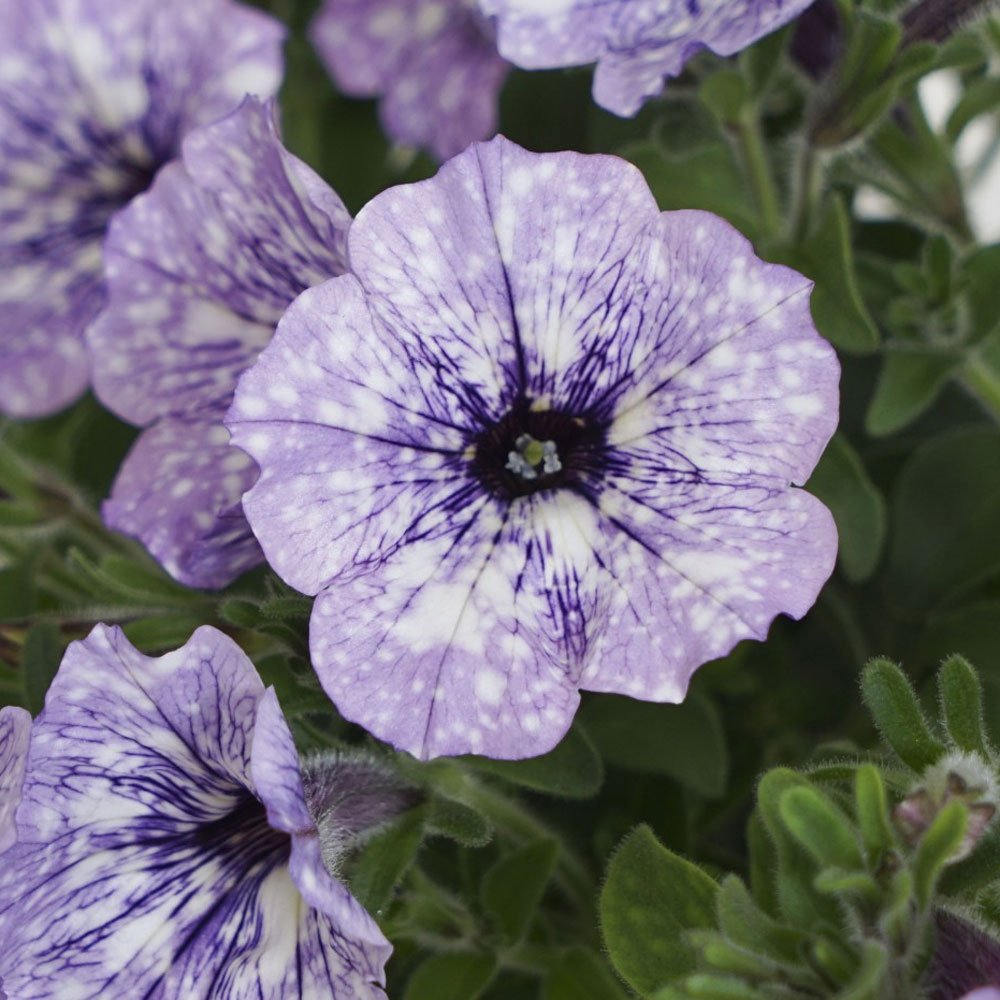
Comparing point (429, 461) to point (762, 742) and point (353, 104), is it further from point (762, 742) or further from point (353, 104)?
point (353, 104)

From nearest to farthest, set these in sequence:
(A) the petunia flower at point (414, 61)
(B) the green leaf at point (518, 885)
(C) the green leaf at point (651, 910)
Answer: (C) the green leaf at point (651, 910)
(B) the green leaf at point (518, 885)
(A) the petunia flower at point (414, 61)

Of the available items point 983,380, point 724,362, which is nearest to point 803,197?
point 983,380

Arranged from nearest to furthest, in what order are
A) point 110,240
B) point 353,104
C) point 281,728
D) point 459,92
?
point 281,728
point 110,240
point 459,92
point 353,104

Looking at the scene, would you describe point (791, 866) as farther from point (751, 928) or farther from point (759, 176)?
point (759, 176)

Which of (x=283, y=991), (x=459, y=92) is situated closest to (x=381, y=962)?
(x=283, y=991)

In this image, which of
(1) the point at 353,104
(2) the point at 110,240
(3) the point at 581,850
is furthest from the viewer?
(1) the point at 353,104

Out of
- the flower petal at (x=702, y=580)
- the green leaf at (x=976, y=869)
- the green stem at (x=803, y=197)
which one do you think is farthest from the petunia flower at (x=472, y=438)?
the green stem at (x=803, y=197)

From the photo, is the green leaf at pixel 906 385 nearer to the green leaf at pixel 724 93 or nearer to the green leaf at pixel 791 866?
the green leaf at pixel 724 93
